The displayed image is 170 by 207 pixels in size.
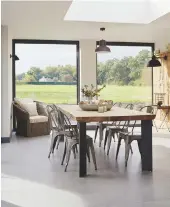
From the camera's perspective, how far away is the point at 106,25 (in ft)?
21.4

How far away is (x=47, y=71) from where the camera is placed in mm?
9109

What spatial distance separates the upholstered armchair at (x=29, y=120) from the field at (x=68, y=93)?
1.14m

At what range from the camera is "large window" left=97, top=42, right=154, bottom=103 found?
943cm

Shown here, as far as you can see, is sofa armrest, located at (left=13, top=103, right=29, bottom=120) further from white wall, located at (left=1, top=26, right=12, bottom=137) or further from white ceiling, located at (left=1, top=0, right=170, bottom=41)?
white ceiling, located at (left=1, top=0, right=170, bottom=41)

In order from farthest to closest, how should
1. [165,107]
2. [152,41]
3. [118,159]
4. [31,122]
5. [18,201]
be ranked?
[152,41], [165,107], [31,122], [118,159], [18,201]

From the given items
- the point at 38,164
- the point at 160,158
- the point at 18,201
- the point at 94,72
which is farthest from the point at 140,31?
the point at 18,201

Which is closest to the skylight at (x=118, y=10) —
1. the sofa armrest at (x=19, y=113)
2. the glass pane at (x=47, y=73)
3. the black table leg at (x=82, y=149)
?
the sofa armrest at (x=19, y=113)

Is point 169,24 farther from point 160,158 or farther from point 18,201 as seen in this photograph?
point 18,201

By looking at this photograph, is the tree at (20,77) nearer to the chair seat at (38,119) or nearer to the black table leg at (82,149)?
the chair seat at (38,119)

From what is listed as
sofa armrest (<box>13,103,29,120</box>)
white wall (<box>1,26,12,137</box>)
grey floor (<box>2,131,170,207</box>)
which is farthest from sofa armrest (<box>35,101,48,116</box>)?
grey floor (<box>2,131,170,207</box>)

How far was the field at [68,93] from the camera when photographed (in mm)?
9023

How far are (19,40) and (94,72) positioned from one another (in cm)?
236

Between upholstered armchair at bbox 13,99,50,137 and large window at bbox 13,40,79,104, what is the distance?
118cm

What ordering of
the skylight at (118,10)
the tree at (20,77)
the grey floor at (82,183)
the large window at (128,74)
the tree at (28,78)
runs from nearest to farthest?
the grey floor at (82,183) < the skylight at (118,10) < the tree at (20,77) < the tree at (28,78) < the large window at (128,74)
